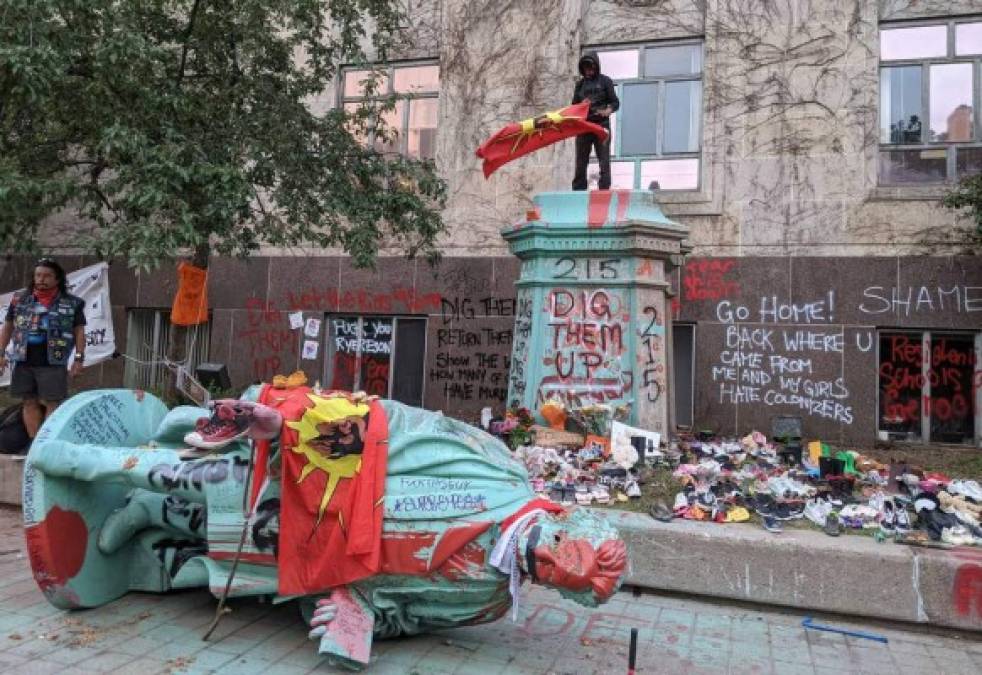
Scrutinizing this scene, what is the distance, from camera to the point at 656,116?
34.1ft

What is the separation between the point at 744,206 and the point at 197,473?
27.0 feet

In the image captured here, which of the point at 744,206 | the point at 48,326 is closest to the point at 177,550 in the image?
the point at 48,326

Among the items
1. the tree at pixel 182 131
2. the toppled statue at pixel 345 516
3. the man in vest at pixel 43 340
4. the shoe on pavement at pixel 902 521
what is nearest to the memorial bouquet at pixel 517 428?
the toppled statue at pixel 345 516

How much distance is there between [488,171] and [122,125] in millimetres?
3393

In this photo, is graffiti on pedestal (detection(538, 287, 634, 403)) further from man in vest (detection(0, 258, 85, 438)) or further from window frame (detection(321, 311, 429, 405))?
window frame (detection(321, 311, 429, 405))

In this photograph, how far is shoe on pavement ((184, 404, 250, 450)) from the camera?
315 centimetres

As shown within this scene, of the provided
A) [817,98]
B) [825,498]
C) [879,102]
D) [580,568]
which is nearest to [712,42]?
[817,98]

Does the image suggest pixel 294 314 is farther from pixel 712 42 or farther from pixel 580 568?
pixel 580 568

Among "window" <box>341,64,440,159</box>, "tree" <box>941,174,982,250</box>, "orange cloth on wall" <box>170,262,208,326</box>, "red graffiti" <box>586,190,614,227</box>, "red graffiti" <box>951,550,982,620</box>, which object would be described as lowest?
"red graffiti" <box>951,550,982,620</box>

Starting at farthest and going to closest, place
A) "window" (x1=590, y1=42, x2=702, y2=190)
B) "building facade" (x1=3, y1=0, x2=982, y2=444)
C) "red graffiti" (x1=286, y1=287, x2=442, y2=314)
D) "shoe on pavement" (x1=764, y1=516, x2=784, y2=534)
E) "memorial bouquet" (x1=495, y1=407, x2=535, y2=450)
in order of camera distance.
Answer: "red graffiti" (x1=286, y1=287, x2=442, y2=314), "window" (x1=590, y1=42, x2=702, y2=190), "building facade" (x1=3, y1=0, x2=982, y2=444), "memorial bouquet" (x1=495, y1=407, x2=535, y2=450), "shoe on pavement" (x1=764, y1=516, x2=784, y2=534)

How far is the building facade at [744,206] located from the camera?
30.1 ft

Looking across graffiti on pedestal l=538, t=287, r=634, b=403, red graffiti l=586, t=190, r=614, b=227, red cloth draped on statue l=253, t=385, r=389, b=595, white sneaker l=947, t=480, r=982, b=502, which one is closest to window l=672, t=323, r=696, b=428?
graffiti on pedestal l=538, t=287, r=634, b=403

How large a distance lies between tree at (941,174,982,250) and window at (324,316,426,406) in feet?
23.2

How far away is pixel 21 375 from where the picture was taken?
579cm
